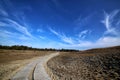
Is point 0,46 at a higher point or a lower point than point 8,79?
higher

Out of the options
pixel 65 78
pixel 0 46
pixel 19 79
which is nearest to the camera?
pixel 19 79

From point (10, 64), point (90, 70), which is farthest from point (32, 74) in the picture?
point (10, 64)

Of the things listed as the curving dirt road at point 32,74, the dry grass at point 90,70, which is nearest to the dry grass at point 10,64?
the curving dirt road at point 32,74

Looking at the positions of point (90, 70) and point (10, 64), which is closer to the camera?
point (90, 70)

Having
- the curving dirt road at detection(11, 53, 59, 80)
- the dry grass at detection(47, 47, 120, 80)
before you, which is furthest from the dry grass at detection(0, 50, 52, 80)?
the dry grass at detection(47, 47, 120, 80)

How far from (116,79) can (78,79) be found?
3551 mm

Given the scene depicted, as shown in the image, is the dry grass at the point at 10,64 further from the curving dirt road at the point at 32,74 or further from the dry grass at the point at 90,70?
the dry grass at the point at 90,70

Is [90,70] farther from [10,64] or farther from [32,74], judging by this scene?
[10,64]

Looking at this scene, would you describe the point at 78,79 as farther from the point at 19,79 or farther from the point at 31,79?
the point at 19,79

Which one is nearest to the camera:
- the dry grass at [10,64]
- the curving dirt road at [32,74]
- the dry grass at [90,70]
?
the curving dirt road at [32,74]

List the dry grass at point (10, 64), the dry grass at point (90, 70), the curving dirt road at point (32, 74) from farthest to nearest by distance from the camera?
the dry grass at point (10, 64) < the dry grass at point (90, 70) < the curving dirt road at point (32, 74)

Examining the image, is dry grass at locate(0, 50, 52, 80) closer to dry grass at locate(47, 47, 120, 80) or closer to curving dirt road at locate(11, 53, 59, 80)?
curving dirt road at locate(11, 53, 59, 80)

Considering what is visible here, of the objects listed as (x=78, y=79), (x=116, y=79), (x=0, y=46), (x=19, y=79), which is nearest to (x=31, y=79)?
(x=19, y=79)

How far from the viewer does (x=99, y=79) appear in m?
11.0
